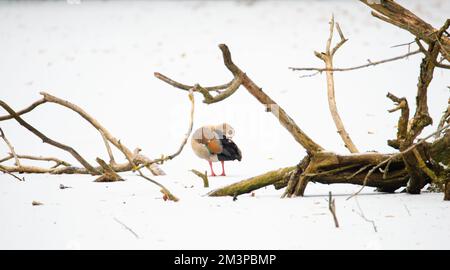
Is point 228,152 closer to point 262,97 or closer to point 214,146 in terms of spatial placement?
point 214,146

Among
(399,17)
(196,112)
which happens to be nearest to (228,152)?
(399,17)

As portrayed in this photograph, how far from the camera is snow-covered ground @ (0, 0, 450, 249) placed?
12.5ft

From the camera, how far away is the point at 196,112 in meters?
10.1

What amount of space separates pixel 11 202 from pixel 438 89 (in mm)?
7652

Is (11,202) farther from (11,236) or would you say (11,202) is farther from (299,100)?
(299,100)

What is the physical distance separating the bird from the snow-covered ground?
0.25 metres

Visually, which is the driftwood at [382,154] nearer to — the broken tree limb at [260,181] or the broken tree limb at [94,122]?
the broken tree limb at [260,181]

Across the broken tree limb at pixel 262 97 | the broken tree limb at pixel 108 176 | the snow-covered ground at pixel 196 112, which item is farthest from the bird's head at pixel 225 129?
the broken tree limb at pixel 262 97

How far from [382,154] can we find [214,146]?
245cm

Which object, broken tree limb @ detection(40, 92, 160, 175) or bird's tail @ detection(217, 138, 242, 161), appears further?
bird's tail @ detection(217, 138, 242, 161)

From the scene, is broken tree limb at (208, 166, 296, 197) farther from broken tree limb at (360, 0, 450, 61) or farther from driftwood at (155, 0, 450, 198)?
broken tree limb at (360, 0, 450, 61)

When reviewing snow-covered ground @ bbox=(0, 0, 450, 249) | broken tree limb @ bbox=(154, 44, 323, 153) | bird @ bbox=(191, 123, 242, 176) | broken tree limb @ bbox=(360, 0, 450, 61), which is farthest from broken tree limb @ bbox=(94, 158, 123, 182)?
broken tree limb @ bbox=(360, 0, 450, 61)

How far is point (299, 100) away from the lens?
434 inches

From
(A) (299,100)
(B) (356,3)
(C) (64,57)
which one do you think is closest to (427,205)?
(A) (299,100)
